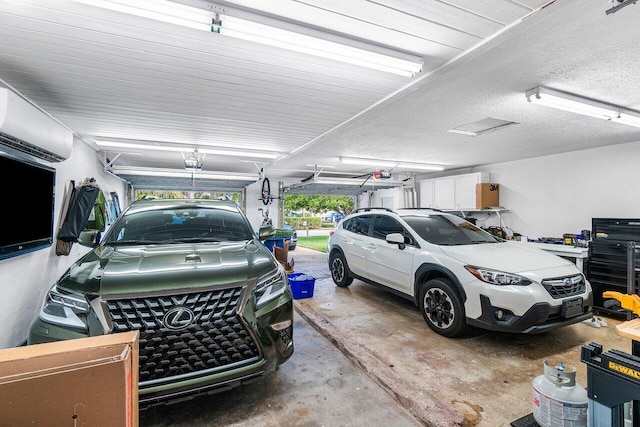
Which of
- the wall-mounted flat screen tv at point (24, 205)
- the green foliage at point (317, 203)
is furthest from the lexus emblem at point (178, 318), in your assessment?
the green foliage at point (317, 203)

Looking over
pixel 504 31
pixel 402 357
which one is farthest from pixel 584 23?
pixel 402 357

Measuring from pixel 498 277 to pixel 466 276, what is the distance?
300mm

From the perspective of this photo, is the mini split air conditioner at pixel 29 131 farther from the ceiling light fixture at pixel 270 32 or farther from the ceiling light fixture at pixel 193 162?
the ceiling light fixture at pixel 193 162

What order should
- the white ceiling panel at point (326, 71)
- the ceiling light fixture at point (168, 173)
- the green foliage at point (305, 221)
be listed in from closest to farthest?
the white ceiling panel at point (326, 71) < the ceiling light fixture at point (168, 173) < the green foliage at point (305, 221)

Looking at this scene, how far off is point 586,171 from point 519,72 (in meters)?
4.92

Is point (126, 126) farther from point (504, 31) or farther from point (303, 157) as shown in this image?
point (504, 31)

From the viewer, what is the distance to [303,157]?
7.10 metres

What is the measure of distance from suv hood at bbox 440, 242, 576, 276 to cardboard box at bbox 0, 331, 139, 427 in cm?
322

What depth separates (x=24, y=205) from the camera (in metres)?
2.98

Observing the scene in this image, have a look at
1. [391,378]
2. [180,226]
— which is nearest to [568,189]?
[391,378]

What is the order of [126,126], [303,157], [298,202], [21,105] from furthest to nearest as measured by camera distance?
[298,202], [303,157], [126,126], [21,105]

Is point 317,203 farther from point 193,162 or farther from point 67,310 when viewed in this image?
point 67,310

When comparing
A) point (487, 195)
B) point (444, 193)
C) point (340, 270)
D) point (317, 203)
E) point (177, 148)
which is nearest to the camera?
point (340, 270)

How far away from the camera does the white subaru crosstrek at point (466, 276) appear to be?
2.88 m
